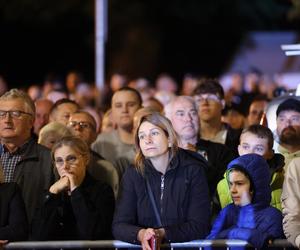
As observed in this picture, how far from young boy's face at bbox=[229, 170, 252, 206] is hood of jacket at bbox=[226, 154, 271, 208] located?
4cm

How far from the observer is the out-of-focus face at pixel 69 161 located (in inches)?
379

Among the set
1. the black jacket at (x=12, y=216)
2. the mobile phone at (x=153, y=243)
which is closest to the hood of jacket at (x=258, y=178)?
the mobile phone at (x=153, y=243)

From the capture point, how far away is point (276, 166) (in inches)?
393

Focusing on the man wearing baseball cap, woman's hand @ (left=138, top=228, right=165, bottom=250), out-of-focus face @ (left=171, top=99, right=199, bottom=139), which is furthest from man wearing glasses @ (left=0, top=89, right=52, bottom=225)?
the man wearing baseball cap

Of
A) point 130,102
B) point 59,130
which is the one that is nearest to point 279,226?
point 59,130

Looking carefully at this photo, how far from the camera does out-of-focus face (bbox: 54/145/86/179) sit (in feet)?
31.6

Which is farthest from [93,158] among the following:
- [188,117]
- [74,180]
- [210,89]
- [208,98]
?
[210,89]

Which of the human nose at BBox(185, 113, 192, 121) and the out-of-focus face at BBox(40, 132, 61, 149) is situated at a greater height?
the human nose at BBox(185, 113, 192, 121)

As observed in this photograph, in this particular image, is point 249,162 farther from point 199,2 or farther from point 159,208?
point 199,2

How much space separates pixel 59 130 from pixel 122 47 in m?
26.0

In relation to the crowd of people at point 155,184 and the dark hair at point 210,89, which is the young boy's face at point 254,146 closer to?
the crowd of people at point 155,184

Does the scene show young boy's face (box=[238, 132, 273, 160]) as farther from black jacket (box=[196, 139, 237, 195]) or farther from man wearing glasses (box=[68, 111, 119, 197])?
man wearing glasses (box=[68, 111, 119, 197])

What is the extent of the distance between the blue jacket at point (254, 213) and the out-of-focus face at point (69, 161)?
125 centimetres

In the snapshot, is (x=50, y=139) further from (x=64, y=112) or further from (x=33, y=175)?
(x=64, y=112)
